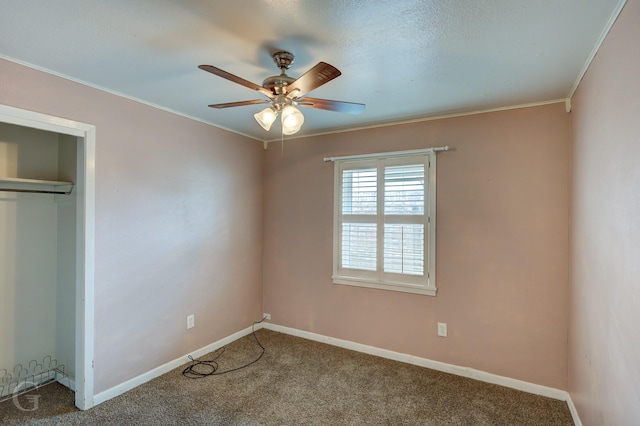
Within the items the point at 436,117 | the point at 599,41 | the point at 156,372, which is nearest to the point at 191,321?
the point at 156,372

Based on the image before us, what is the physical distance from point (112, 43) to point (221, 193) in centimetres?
189

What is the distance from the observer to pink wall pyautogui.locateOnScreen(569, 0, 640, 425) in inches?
52.4

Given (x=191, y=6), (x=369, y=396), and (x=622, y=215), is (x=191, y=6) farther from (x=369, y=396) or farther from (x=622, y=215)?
(x=369, y=396)

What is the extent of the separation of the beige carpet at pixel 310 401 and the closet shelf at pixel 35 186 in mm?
1632

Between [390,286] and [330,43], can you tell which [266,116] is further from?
[390,286]

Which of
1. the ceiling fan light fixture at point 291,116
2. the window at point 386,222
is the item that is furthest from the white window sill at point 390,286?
the ceiling fan light fixture at point 291,116

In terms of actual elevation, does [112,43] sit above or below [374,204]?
above

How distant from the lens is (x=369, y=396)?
259 cm

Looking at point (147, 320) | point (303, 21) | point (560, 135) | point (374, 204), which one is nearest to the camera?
point (303, 21)

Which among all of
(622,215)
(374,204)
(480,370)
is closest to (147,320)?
(374,204)

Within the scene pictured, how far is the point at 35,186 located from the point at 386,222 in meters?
3.11

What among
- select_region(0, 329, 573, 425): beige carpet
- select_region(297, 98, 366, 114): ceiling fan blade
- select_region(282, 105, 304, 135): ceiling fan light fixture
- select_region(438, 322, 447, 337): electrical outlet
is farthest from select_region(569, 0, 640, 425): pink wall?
select_region(282, 105, 304, 135): ceiling fan light fixture

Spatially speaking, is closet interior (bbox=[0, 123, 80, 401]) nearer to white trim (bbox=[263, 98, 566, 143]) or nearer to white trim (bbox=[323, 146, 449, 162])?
white trim (bbox=[263, 98, 566, 143])

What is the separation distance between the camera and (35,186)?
8.73 ft
